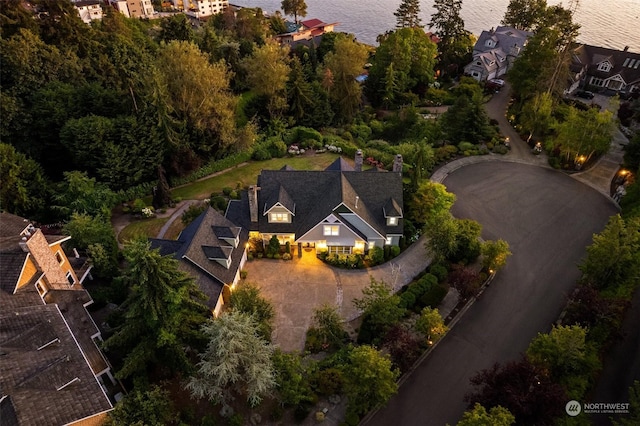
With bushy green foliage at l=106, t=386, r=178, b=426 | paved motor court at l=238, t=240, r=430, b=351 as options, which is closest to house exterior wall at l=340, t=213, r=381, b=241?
paved motor court at l=238, t=240, r=430, b=351

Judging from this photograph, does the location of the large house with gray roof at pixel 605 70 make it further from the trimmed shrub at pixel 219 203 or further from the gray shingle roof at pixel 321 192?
the trimmed shrub at pixel 219 203

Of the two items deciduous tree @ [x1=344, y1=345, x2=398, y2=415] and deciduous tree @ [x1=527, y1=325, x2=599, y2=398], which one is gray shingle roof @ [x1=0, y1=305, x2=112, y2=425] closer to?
deciduous tree @ [x1=344, y1=345, x2=398, y2=415]

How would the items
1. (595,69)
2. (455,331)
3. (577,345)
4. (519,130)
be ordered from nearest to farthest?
(577,345), (455,331), (519,130), (595,69)

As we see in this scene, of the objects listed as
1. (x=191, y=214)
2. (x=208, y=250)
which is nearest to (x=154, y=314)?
(x=208, y=250)

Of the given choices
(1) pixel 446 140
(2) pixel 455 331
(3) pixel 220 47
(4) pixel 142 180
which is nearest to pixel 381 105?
(1) pixel 446 140

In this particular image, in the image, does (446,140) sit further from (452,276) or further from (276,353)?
(276,353)

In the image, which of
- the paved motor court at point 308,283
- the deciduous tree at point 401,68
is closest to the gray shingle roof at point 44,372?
the paved motor court at point 308,283

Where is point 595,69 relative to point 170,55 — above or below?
below
